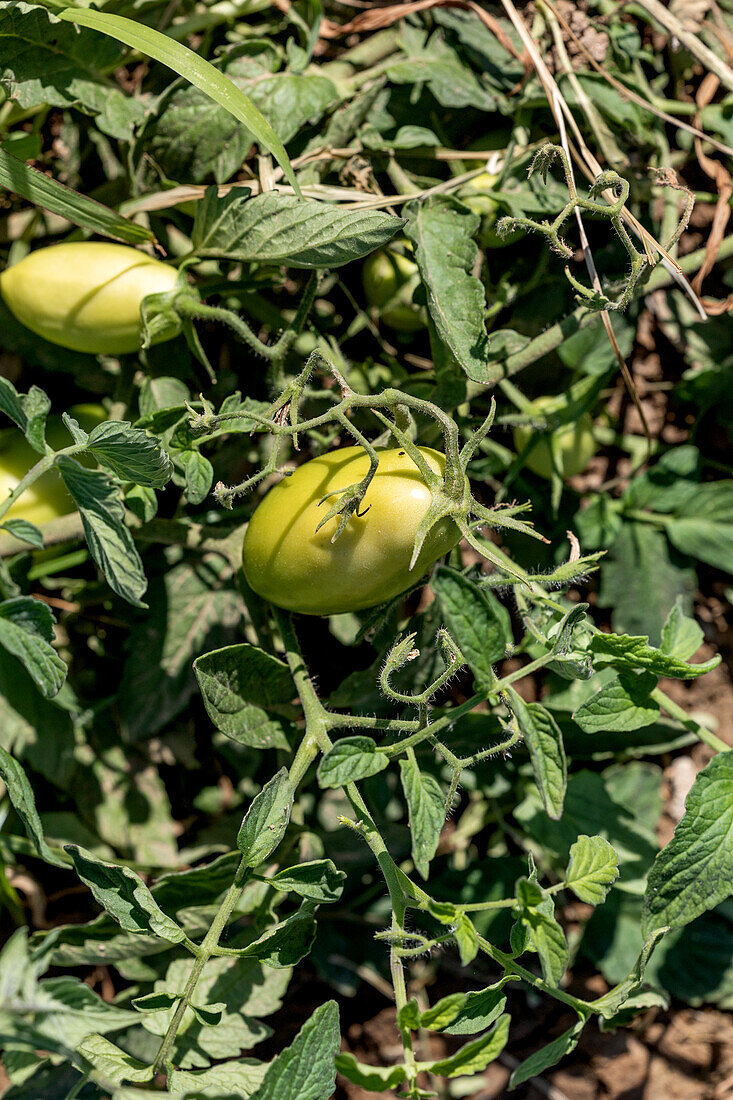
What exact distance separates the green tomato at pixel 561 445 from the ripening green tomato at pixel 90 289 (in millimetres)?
505

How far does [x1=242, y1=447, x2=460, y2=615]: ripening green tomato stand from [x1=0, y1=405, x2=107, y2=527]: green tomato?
1.18ft

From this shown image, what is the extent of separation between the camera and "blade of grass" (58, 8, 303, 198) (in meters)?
0.90

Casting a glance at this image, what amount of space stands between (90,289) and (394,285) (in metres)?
0.38

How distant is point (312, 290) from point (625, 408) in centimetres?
68

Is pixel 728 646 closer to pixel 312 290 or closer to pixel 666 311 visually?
pixel 666 311

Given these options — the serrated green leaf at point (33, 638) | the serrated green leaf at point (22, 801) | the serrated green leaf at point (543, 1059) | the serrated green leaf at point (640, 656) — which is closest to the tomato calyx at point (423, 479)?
the serrated green leaf at point (640, 656)

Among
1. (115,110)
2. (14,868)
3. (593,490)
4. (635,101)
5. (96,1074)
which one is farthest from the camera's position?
(593,490)

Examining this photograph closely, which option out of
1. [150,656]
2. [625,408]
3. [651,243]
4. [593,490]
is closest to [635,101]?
[651,243]

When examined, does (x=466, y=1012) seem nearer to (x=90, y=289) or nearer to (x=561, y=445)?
(x=561, y=445)

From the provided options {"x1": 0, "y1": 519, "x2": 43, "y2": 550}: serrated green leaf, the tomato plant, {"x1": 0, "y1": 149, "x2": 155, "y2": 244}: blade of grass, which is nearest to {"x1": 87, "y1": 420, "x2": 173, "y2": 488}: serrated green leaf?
the tomato plant

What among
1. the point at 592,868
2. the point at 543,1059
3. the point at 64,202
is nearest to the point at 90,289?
the point at 64,202

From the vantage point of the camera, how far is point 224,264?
110 centimetres

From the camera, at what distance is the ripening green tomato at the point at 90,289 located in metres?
1.00

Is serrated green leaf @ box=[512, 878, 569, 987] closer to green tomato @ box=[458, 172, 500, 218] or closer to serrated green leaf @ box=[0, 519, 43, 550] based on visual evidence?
serrated green leaf @ box=[0, 519, 43, 550]
